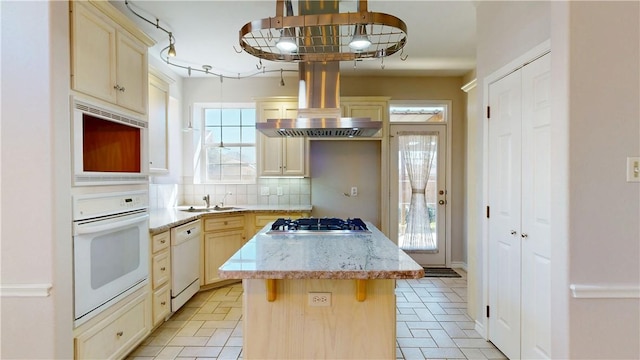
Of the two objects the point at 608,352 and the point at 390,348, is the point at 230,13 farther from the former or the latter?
the point at 608,352

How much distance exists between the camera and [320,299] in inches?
63.9

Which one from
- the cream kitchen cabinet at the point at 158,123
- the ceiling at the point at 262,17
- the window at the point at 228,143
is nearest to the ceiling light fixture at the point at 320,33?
the ceiling at the point at 262,17

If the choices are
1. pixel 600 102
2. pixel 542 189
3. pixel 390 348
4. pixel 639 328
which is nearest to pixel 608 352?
pixel 639 328

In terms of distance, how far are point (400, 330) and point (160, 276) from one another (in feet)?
6.83

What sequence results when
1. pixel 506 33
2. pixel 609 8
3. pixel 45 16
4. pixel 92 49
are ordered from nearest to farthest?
pixel 609 8 < pixel 45 16 < pixel 92 49 < pixel 506 33

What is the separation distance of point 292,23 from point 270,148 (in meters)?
2.56

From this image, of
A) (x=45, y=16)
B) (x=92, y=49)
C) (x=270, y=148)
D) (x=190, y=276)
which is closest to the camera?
(x=45, y=16)

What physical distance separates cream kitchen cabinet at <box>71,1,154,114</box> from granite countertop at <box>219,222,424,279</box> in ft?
4.33

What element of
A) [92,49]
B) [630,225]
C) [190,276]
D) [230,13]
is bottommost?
[190,276]

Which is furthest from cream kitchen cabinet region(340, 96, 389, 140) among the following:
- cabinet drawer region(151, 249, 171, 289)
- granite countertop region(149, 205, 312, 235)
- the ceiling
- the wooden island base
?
the wooden island base

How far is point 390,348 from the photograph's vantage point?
5.31ft

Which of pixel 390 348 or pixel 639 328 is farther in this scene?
pixel 390 348

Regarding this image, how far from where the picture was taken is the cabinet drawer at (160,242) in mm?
2574

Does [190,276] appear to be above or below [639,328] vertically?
below
